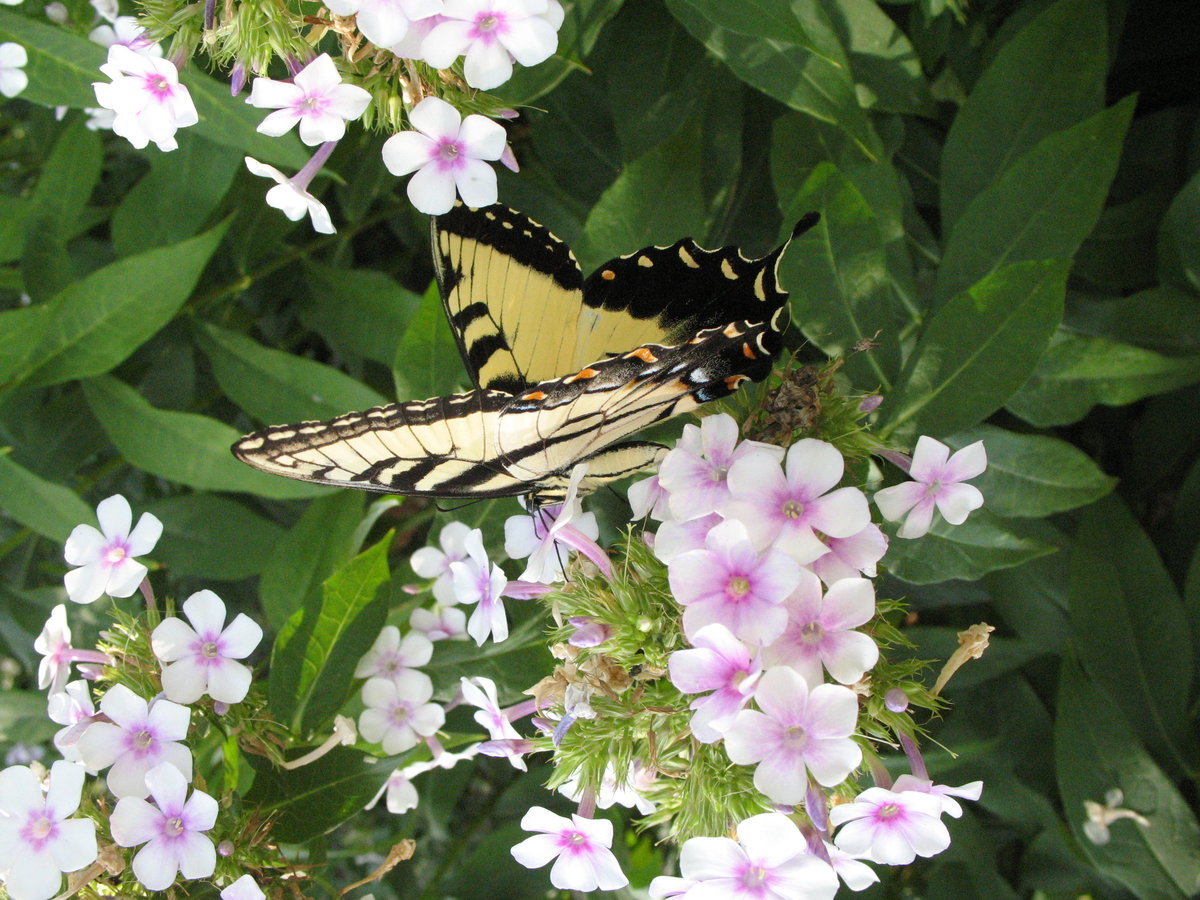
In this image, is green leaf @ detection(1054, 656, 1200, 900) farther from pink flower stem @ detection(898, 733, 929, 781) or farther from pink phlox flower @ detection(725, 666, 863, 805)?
pink phlox flower @ detection(725, 666, 863, 805)

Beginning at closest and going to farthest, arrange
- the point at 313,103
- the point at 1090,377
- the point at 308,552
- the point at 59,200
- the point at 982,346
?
1. the point at 313,103
2. the point at 982,346
3. the point at 1090,377
4. the point at 308,552
5. the point at 59,200

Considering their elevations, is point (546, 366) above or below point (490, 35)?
below

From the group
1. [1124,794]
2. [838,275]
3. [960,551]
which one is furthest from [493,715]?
[1124,794]

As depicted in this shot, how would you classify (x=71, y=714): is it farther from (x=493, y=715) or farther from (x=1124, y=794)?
(x=1124, y=794)

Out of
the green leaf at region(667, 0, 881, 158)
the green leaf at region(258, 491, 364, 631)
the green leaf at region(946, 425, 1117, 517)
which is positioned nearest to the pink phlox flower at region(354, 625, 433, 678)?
the green leaf at region(258, 491, 364, 631)

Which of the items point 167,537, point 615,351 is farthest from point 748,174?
point 167,537

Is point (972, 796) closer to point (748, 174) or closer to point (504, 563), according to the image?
point (504, 563)
